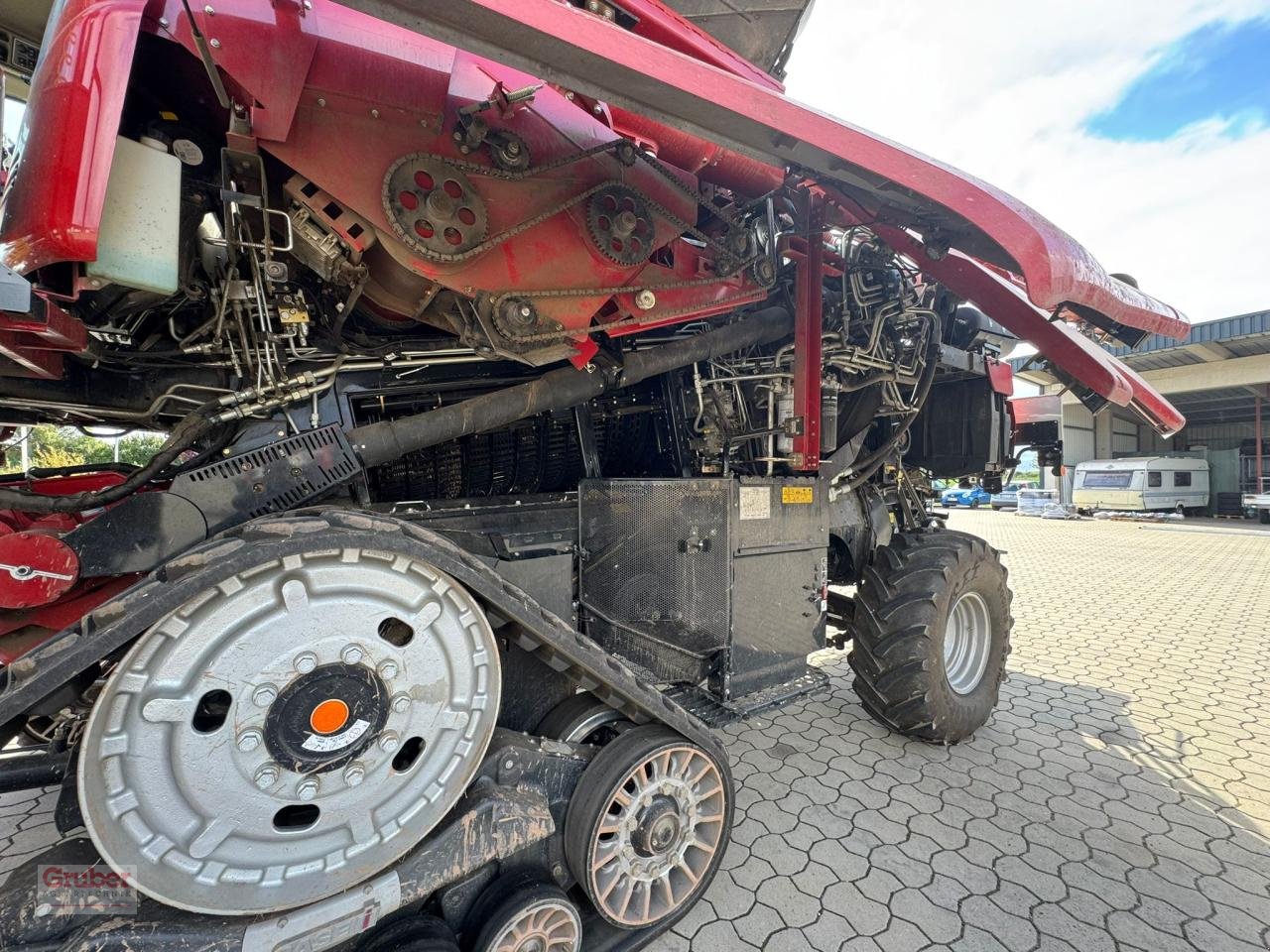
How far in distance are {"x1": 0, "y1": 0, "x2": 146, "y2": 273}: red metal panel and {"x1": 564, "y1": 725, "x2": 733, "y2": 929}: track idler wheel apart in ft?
6.64

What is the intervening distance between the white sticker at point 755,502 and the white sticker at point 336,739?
1.85 m

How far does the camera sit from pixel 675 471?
11.7 feet

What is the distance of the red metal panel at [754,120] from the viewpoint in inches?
52.7

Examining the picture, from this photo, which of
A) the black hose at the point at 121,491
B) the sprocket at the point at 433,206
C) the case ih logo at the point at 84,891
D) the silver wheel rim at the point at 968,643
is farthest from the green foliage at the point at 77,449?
the silver wheel rim at the point at 968,643

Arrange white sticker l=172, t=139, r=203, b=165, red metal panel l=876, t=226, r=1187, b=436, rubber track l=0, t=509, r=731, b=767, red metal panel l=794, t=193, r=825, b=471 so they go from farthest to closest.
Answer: red metal panel l=876, t=226, r=1187, b=436 → red metal panel l=794, t=193, r=825, b=471 → white sticker l=172, t=139, r=203, b=165 → rubber track l=0, t=509, r=731, b=767

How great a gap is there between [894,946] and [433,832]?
176 centimetres

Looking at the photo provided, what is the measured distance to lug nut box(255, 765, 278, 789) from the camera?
136cm

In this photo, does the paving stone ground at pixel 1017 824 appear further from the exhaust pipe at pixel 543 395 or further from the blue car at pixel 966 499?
the blue car at pixel 966 499

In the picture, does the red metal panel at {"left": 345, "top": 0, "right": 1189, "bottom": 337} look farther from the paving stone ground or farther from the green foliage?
the green foliage

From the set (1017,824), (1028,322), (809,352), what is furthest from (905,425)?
(1017,824)

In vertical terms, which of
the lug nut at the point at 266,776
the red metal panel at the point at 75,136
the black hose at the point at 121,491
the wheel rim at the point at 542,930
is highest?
the red metal panel at the point at 75,136

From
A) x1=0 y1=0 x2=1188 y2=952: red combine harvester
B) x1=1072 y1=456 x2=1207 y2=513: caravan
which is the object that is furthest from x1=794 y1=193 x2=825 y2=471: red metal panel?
x1=1072 y1=456 x2=1207 y2=513: caravan

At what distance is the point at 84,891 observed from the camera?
1.27 metres

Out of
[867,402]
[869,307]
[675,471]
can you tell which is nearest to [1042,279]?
[869,307]
